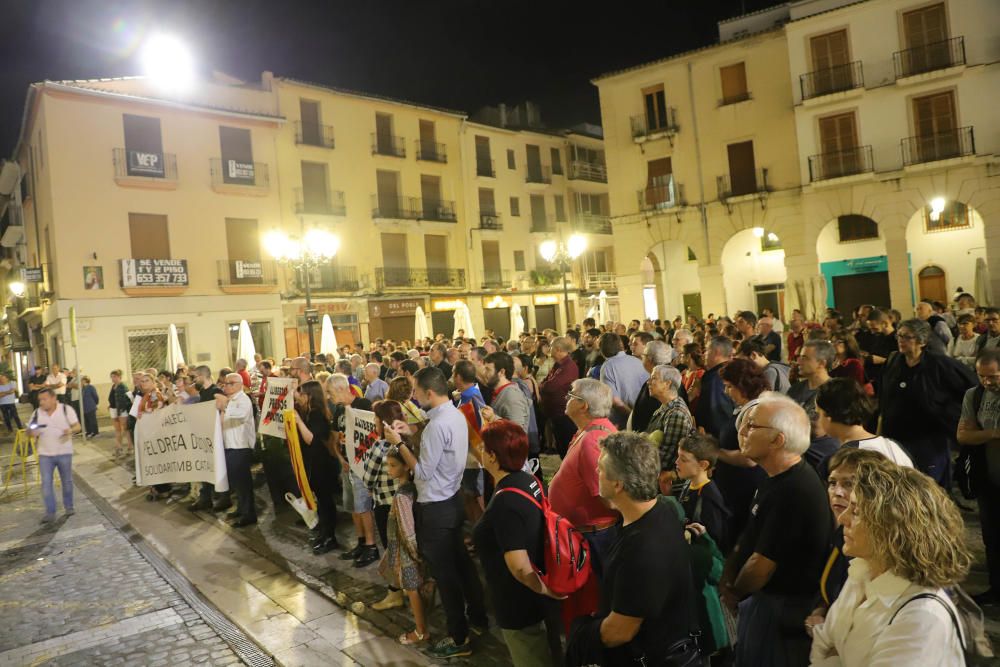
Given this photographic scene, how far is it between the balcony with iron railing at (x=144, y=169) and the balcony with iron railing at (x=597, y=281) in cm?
2316

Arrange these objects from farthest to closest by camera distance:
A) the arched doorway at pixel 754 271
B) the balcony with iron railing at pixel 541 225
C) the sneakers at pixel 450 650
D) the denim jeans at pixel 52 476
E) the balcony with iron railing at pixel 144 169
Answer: the balcony with iron railing at pixel 541 225 < the arched doorway at pixel 754 271 < the balcony with iron railing at pixel 144 169 < the denim jeans at pixel 52 476 < the sneakers at pixel 450 650

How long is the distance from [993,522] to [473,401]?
12.7 feet

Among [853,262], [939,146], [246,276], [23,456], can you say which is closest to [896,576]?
[23,456]

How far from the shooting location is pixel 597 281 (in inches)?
1592

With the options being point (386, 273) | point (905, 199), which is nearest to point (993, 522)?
point (905, 199)

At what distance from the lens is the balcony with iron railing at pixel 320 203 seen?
2844cm

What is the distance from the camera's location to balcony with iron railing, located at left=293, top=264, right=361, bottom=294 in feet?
93.1

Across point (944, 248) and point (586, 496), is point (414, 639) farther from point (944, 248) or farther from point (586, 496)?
point (944, 248)

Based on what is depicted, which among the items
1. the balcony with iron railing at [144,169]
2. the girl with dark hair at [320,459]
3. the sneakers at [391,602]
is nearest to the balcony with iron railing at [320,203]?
the balcony with iron railing at [144,169]

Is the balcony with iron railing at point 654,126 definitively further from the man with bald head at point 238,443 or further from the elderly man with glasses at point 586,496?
the elderly man with glasses at point 586,496

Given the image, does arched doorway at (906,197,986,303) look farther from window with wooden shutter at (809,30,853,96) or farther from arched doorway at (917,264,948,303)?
window with wooden shutter at (809,30,853,96)

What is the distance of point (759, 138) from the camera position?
24.1 metres

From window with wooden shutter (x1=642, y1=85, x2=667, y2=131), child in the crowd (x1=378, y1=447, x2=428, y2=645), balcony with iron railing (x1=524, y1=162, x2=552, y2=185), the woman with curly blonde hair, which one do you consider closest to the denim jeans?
child in the crowd (x1=378, y1=447, x2=428, y2=645)

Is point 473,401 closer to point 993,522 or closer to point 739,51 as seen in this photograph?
point 993,522
